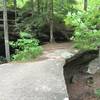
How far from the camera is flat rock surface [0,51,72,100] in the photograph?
530 cm

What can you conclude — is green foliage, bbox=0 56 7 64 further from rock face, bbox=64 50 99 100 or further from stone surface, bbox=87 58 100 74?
stone surface, bbox=87 58 100 74

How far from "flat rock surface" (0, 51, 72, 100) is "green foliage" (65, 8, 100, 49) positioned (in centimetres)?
237

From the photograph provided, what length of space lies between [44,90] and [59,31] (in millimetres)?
8877

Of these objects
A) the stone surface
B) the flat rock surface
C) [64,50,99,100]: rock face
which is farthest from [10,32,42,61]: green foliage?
the stone surface

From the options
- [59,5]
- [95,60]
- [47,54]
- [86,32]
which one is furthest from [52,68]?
[59,5]

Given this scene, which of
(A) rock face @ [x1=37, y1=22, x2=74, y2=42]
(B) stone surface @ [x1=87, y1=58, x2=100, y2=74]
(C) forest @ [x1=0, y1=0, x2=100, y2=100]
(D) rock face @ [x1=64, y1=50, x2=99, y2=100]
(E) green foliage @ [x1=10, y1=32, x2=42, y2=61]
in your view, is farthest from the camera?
(A) rock face @ [x1=37, y1=22, x2=74, y2=42]

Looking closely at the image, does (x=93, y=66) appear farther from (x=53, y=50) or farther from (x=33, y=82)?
(x=33, y=82)

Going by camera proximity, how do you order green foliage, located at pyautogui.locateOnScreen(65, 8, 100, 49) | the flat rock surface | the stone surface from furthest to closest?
the stone surface, green foliage, located at pyautogui.locateOnScreen(65, 8, 100, 49), the flat rock surface

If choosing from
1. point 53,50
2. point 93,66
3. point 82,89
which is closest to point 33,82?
point 82,89

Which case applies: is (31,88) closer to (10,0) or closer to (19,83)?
(19,83)

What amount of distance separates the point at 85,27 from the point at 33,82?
15.5ft

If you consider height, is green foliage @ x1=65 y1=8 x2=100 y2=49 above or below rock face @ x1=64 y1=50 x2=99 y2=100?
Result: above

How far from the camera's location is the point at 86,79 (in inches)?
448

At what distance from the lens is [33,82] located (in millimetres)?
6078
